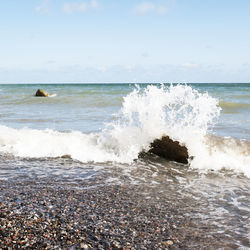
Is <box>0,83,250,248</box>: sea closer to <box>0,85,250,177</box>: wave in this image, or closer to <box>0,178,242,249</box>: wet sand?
<box>0,85,250,177</box>: wave

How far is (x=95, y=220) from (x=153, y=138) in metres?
3.52

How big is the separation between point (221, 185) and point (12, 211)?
309 cm

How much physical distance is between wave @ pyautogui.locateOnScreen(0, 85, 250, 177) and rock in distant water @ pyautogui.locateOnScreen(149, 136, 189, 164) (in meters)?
0.09

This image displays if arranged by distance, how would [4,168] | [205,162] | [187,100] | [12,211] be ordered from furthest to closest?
1. [187,100]
2. [205,162]
3. [4,168]
4. [12,211]

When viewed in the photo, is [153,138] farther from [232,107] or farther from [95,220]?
[232,107]

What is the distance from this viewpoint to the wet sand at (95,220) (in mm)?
2764

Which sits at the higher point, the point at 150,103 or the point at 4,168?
the point at 150,103

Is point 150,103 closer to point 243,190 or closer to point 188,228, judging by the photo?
point 243,190

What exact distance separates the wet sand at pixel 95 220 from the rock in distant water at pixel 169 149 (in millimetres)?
1964

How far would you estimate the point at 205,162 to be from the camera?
5.94 metres

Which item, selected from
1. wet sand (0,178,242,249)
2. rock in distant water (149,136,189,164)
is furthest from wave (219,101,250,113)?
wet sand (0,178,242,249)

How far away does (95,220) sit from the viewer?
10.5 ft

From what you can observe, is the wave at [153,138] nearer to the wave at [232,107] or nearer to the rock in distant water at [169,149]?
the rock in distant water at [169,149]

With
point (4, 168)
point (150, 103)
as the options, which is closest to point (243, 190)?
point (150, 103)
